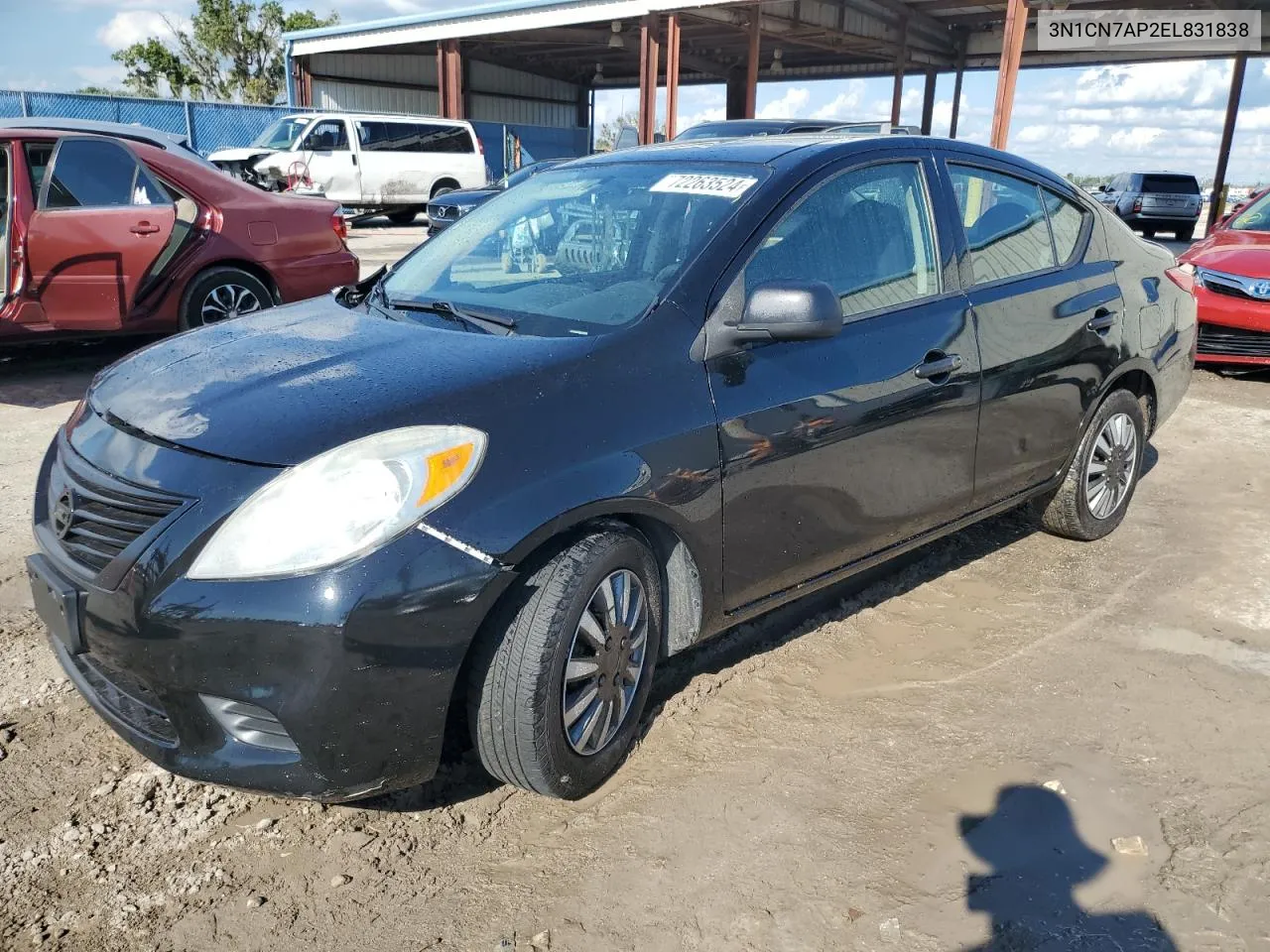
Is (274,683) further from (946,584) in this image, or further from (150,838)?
(946,584)

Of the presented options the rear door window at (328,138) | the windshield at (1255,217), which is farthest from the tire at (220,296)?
the rear door window at (328,138)

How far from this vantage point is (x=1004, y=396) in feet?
12.0

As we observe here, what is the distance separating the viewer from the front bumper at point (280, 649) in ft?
6.92

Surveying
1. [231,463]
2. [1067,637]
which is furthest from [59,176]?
[1067,637]

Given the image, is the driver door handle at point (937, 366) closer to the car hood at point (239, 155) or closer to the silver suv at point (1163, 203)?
the car hood at point (239, 155)

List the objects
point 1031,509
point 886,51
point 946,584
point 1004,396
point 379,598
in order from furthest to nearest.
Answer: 1. point 886,51
2. point 1031,509
3. point 946,584
4. point 1004,396
5. point 379,598

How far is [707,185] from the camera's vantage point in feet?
10.4

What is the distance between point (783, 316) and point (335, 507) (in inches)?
50.0

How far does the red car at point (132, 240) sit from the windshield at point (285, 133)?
13037 millimetres

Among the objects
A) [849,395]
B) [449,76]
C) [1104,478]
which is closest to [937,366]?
[849,395]

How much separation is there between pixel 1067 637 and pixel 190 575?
2.94 m

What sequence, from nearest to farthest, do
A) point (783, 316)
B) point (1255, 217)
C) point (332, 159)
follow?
point (783, 316) → point (1255, 217) → point (332, 159)

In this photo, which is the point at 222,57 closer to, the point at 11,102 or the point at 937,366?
the point at 11,102

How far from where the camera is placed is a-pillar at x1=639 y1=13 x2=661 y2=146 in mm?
21062
